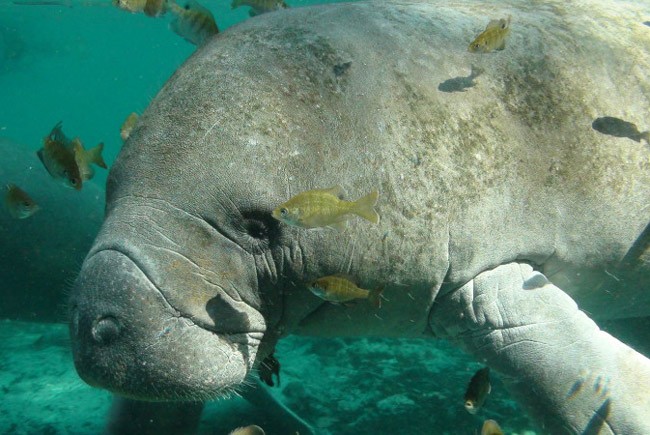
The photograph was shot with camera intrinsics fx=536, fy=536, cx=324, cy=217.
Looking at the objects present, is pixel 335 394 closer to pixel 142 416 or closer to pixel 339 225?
pixel 142 416

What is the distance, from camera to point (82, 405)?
5.57 meters

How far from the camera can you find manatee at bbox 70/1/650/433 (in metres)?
2.36

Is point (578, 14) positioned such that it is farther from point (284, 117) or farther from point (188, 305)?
point (188, 305)

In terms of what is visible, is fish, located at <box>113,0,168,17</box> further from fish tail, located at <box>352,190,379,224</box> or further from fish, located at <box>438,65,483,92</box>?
fish tail, located at <box>352,190,379,224</box>

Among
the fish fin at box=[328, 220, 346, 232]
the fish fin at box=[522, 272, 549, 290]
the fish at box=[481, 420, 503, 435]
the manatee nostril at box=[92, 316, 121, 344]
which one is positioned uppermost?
the fish fin at box=[328, 220, 346, 232]

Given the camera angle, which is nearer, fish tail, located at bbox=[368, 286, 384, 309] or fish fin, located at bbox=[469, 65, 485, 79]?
fish tail, located at bbox=[368, 286, 384, 309]

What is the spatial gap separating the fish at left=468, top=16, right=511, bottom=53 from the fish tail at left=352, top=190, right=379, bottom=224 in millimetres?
1302

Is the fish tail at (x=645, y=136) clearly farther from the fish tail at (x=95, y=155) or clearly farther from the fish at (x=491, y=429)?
the fish tail at (x=95, y=155)

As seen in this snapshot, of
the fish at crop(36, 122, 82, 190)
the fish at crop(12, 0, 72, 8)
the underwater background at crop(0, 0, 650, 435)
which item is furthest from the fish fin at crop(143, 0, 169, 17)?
the fish at crop(12, 0, 72, 8)

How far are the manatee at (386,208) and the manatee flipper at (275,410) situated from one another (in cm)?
189

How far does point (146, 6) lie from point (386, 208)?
3.78 meters

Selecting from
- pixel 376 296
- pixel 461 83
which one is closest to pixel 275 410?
pixel 376 296

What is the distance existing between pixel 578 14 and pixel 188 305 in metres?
3.55

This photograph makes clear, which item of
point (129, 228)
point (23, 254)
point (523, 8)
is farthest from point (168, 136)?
point (23, 254)
